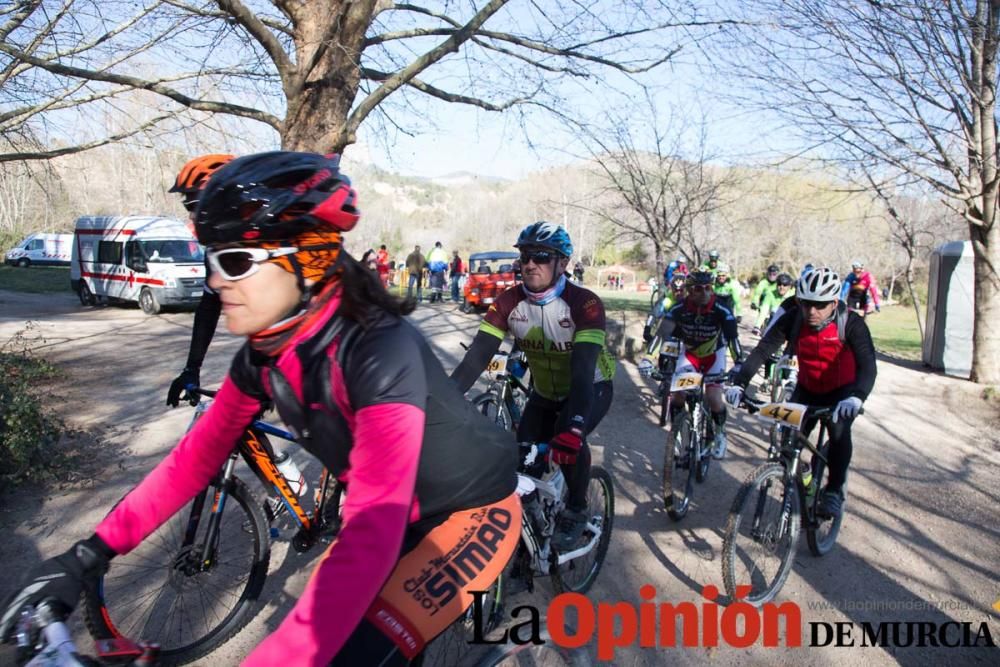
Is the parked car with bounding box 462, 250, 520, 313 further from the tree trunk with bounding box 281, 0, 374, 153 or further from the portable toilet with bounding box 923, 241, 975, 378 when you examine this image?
the tree trunk with bounding box 281, 0, 374, 153

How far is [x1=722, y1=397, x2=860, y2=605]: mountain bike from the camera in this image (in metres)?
4.14

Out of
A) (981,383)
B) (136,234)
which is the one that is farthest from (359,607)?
(136,234)

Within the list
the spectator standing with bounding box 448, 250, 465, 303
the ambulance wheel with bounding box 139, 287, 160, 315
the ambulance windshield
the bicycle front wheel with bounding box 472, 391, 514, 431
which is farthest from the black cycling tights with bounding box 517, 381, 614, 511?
the spectator standing with bounding box 448, 250, 465, 303

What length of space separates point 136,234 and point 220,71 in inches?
470

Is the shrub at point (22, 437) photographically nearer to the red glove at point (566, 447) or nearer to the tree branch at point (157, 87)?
the tree branch at point (157, 87)

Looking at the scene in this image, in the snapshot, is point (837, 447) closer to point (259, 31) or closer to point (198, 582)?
point (198, 582)

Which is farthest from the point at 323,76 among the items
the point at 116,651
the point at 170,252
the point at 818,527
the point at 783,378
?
the point at 170,252

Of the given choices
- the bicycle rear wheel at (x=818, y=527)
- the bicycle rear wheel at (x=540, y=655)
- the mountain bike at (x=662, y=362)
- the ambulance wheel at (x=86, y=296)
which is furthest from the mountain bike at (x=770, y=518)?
the ambulance wheel at (x=86, y=296)

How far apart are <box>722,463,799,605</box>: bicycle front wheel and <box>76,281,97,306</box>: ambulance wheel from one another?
20936mm

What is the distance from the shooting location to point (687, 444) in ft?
19.6

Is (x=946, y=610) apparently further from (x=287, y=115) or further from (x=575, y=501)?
(x=287, y=115)

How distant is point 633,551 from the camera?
193 inches

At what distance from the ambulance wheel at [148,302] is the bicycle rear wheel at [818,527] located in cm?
1720

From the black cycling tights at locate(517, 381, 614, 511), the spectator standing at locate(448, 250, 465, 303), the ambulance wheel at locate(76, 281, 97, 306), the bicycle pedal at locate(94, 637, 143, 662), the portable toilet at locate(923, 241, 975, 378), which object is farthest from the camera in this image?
the spectator standing at locate(448, 250, 465, 303)
